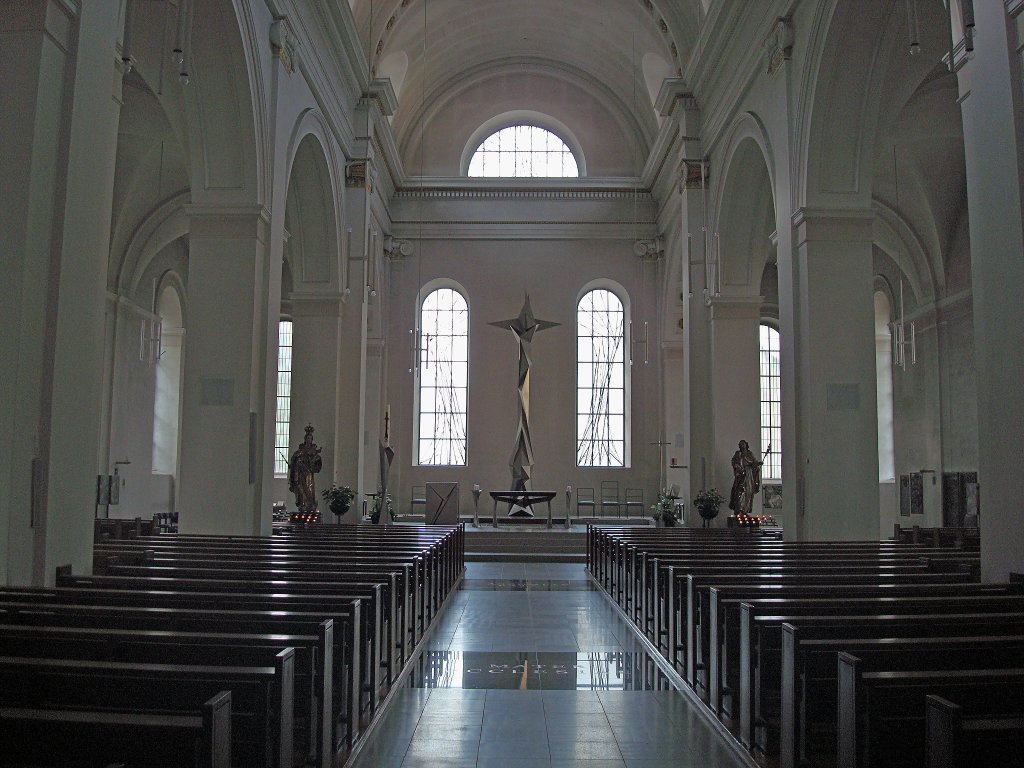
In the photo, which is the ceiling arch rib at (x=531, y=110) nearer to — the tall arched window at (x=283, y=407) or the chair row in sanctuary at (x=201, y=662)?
the tall arched window at (x=283, y=407)

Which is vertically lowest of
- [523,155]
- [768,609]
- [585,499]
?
[768,609]

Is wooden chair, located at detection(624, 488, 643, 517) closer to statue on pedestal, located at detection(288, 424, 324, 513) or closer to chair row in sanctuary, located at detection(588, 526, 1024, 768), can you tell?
statue on pedestal, located at detection(288, 424, 324, 513)

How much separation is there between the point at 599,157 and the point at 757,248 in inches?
307

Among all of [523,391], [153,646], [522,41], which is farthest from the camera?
[522,41]

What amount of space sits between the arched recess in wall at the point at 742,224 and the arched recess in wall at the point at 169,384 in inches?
479

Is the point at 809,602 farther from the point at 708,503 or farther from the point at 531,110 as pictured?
the point at 531,110

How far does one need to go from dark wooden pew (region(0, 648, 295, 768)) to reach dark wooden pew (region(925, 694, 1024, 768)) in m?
1.88

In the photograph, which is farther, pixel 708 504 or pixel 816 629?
pixel 708 504

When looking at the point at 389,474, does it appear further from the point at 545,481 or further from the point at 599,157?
the point at 599,157

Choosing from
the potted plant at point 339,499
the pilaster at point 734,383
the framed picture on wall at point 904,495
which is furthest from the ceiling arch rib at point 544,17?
the framed picture on wall at point 904,495

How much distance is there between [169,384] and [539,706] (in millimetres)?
17905

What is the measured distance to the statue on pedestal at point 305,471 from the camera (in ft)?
44.9

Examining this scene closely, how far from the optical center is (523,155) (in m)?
22.1

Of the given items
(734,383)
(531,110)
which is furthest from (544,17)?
(734,383)
